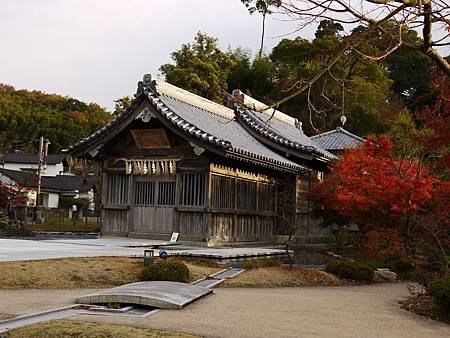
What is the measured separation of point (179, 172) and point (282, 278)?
7491mm

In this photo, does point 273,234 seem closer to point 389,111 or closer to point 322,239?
point 322,239

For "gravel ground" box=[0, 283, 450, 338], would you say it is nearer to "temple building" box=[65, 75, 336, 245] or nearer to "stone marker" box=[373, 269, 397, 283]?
"stone marker" box=[373, 269, 397, 283]

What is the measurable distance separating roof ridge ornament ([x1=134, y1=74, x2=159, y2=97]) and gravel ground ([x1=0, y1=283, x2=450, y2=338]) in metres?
10.1

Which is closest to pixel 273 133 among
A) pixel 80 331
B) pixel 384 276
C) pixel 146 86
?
pixel 146 86

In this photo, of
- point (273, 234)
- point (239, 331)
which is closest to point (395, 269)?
point (273, 234)

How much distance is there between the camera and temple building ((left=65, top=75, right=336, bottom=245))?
19297 mm

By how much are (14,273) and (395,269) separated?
35.2 ft

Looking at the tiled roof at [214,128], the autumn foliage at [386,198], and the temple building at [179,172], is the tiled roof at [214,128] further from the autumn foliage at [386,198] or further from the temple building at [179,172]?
the autumn foliage at [386,198]

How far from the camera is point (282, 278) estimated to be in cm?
1345

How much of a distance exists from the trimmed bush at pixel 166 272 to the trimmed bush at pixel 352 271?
4.81 metres

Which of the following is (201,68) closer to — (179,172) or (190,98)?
(190,98)

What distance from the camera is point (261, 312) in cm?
902

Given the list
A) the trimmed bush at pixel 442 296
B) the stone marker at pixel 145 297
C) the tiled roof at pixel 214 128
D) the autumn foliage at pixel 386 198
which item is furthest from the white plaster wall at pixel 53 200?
the trimmed bush at pixel 442 296

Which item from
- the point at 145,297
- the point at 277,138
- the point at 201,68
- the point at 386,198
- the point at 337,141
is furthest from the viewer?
the point at 201,68
